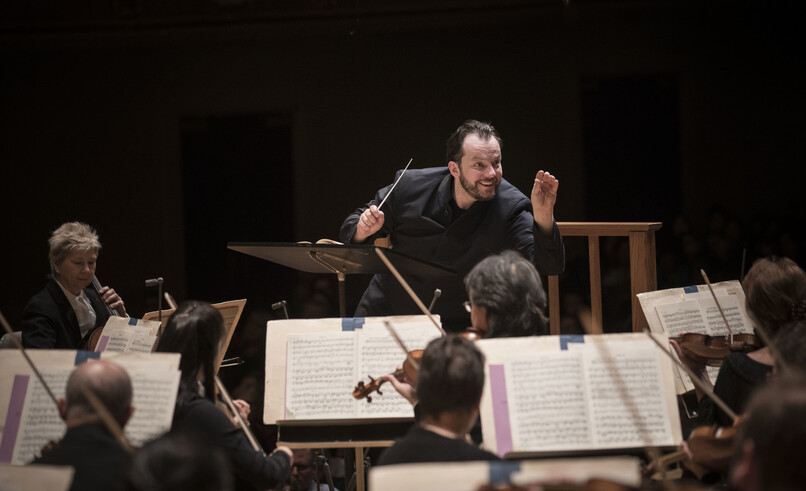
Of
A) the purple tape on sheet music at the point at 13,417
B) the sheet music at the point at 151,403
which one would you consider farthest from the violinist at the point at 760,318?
the purple tape on sheet music at the point at 13,417

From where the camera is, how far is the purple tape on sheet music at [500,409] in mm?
2268

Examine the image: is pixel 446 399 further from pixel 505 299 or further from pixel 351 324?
pixel 351 324

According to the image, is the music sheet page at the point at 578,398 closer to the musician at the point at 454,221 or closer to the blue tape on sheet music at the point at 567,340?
the blue tape on sheet music at the point at 567,340

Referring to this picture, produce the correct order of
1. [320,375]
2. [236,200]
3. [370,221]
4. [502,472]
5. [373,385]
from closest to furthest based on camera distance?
[502,472] < [373,385] < [320,375] < [370,221] < [236,200]

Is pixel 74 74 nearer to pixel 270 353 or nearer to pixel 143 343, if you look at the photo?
pixel 143 343

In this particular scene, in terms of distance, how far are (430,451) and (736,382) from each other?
1111 mm

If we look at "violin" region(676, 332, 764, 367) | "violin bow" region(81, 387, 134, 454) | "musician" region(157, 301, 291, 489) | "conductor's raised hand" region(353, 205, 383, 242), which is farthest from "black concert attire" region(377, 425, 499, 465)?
"conductor's raised hand" region(353, 205, 383, 242)

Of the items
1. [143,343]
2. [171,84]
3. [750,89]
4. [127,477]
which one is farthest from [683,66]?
[127,477]

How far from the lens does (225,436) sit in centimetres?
232

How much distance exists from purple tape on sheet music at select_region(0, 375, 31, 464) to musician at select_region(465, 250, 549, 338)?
1.37 metres

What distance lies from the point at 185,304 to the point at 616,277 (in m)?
3.09

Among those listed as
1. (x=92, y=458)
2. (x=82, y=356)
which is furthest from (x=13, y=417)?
(x=92, y=458)

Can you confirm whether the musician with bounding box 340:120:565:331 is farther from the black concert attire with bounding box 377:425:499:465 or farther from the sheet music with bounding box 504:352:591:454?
the black concert attire with bounding box 377:425:499:465

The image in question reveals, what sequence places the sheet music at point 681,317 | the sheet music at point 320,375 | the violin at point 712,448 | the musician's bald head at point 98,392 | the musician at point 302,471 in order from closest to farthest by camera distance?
the musician's bald head at point 98,392, the violin at point 712,448, the sheet music at point 320,375, the sheet music at point 681,317, the musician at point 302,471
